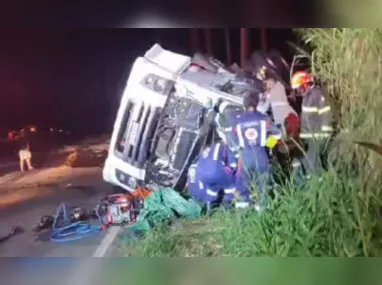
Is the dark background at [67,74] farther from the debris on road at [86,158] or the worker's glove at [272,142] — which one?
the worker's glove at [272,142]

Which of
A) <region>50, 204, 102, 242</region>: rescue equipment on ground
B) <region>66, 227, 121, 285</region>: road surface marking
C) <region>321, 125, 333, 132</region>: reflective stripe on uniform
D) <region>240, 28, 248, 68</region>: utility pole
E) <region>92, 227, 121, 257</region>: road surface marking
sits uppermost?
<region>240, 28, 248, 68</region>: utility pole

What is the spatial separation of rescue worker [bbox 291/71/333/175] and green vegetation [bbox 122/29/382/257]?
0.02 meters

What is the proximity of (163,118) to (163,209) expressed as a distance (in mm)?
161

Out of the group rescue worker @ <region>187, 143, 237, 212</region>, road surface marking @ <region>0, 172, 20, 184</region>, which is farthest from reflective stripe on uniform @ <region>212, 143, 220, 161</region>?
road surface marking @ <region>0, 172, 20, 184</region>

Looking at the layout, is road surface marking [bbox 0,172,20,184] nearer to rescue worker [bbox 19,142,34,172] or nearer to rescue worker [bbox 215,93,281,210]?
rescue worker [bbox 19,142,34,172]

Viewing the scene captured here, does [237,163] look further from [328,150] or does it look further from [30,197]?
[30,197]

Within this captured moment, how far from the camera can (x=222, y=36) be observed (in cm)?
137

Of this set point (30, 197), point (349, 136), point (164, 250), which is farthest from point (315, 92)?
point (30, 197)

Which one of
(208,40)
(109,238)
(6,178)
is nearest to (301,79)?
(208,40)

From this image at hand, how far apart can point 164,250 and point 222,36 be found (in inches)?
15.4

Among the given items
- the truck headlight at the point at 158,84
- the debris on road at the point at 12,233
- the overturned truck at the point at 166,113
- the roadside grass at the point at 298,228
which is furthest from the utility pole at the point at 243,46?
the debris on road at the point at 12,233

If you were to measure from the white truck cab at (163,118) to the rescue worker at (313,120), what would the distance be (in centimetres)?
11

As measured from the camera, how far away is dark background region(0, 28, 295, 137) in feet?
4.54

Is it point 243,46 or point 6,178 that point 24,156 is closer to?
point 6,178
